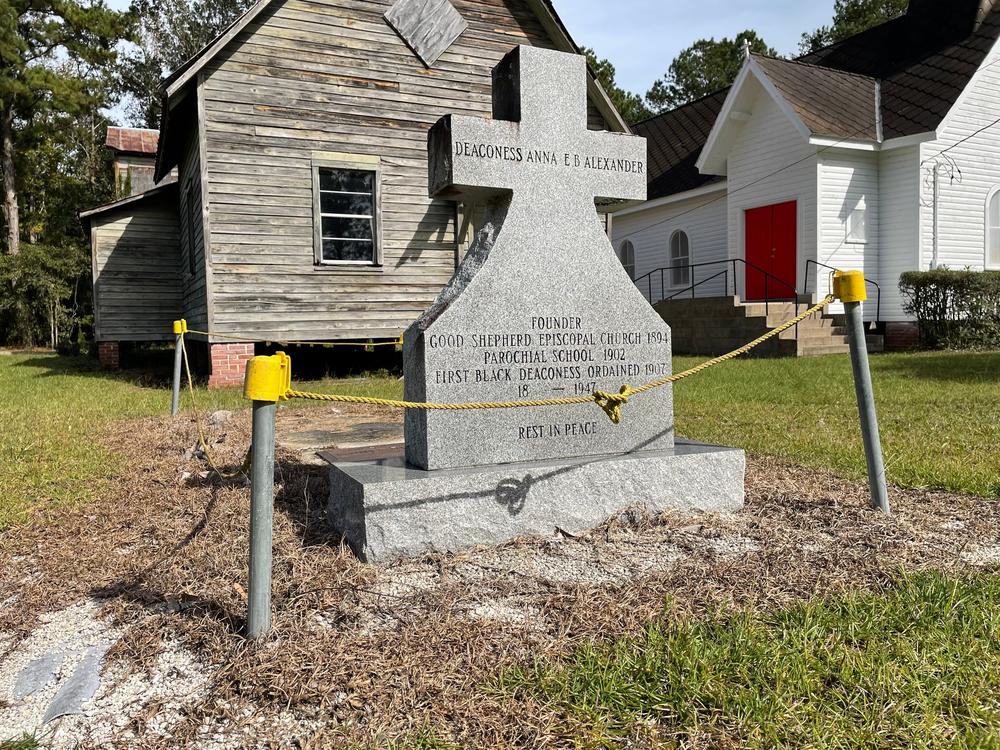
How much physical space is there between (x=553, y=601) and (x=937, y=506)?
255 cm

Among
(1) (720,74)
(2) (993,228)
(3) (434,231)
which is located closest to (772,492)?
(3) (434,231)

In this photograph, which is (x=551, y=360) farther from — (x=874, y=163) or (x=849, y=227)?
(x=874, y=163)

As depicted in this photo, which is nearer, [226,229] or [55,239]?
[226,229]

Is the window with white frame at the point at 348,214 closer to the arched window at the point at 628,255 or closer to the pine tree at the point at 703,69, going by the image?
the arched window at the point at 628,255

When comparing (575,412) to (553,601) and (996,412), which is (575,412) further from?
(996,412)

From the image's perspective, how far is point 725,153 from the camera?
18.2 m

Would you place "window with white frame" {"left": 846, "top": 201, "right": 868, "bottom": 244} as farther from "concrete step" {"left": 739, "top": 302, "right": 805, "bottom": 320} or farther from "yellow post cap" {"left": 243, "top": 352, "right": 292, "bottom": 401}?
"yellow post cap" {"left": 243, "top": 352, "right": 292, "bottom": 401}

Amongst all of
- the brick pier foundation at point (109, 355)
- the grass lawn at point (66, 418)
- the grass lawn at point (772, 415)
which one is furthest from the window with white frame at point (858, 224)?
the brick pier foundation at point (109, 355)

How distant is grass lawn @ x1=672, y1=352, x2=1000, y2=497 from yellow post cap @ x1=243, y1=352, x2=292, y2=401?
2.27 meters

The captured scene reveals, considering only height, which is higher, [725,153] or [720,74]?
[720,74]

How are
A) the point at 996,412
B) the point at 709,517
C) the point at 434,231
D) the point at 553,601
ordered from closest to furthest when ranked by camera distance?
1. the point at 553,601
2. the point at 709,517
3. the point at 996,412
4. the point at 434,231

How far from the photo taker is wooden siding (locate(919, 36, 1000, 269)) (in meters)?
15.6

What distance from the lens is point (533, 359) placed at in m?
4.17

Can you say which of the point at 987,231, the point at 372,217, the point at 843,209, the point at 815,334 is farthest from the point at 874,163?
the point at 372,217
